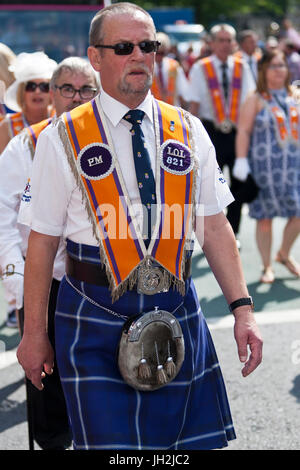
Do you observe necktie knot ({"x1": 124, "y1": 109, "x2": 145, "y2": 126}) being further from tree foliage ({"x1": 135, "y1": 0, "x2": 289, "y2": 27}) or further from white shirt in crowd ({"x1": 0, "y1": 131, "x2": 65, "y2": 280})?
tree foliage ({"x1": 135, "y1": 0, "x2": 289, "y2": 27})

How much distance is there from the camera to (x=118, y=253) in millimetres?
2633

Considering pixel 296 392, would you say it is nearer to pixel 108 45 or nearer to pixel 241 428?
pixel 241 428

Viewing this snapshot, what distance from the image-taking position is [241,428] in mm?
4121

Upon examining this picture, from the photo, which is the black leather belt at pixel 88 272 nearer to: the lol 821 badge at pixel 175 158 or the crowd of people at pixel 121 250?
the crowd of people at pixel 121 250

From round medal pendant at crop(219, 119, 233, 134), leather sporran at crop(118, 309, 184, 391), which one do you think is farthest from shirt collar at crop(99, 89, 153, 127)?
round medal pendant at crop(219, 119, 233, 134)

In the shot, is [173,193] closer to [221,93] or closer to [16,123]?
[16,123]

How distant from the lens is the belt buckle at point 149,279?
2639mm

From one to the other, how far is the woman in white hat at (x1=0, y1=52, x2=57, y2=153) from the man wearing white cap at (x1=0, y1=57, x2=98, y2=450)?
0.55 metres

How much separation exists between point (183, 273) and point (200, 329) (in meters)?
0.23

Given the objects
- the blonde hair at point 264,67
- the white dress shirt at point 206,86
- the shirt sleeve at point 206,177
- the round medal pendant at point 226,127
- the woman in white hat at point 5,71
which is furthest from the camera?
the white dress shirt at point 206,86

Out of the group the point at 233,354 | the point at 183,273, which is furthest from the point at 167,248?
the point at 233,354

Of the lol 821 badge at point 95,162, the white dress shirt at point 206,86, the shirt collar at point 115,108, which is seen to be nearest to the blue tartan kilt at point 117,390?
the lol 821 badge at point 95,162

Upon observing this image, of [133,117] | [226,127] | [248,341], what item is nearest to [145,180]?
[133,117]

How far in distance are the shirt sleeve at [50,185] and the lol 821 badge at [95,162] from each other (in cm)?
6
